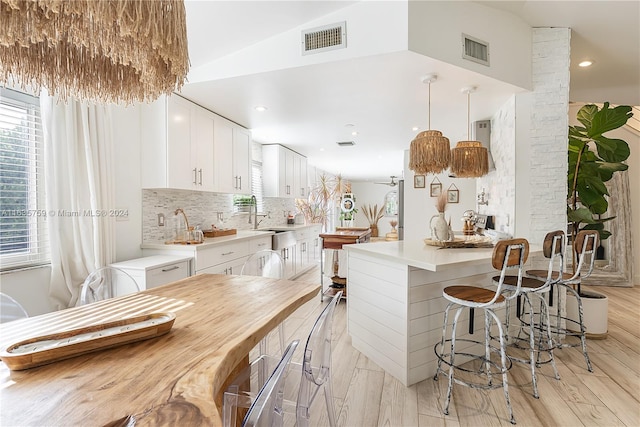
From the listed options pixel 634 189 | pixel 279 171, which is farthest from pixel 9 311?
pixel 634 189

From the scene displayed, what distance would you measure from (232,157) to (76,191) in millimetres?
2038

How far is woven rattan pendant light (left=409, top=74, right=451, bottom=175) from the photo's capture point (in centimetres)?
269

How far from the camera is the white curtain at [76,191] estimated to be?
2.42 meters

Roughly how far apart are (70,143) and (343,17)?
7.53ft

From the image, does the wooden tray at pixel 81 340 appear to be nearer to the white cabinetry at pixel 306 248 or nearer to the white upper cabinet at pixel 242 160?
the white upper cabinet at pixel 242 160

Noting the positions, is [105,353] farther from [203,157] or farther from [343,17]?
[203,157]

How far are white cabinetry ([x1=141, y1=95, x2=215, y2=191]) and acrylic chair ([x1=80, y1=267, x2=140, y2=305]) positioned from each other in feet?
3.89

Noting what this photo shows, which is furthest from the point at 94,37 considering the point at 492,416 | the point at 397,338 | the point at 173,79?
the point at 492,416

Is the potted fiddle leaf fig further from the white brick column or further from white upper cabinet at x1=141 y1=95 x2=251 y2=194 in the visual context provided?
white upper cabinet at x1=141 y1=95 x2=251 y2=194

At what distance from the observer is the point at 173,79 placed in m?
1.26

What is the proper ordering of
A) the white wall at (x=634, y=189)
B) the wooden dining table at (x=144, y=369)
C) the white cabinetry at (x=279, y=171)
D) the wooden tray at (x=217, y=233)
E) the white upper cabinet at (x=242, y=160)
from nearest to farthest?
the wooden dining table at (x=144, y=369)
the wooden tray at (x=217, y=233)
the white upper cabinet at (x=242, y=160)
the white wall at (x=634, y=189)
the white cabinetry at (x=279, y=171)

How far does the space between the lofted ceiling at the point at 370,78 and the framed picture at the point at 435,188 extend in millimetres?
1503

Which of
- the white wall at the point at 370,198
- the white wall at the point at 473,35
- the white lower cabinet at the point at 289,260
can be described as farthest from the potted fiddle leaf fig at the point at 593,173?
the white wall at the point at 370,198

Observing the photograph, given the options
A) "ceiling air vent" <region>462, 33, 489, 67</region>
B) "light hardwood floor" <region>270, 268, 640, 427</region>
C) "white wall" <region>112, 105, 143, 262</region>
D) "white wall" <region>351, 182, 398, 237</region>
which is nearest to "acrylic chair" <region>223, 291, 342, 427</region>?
"light hardwood floor" <region>270, 268, 640, 427</region>
